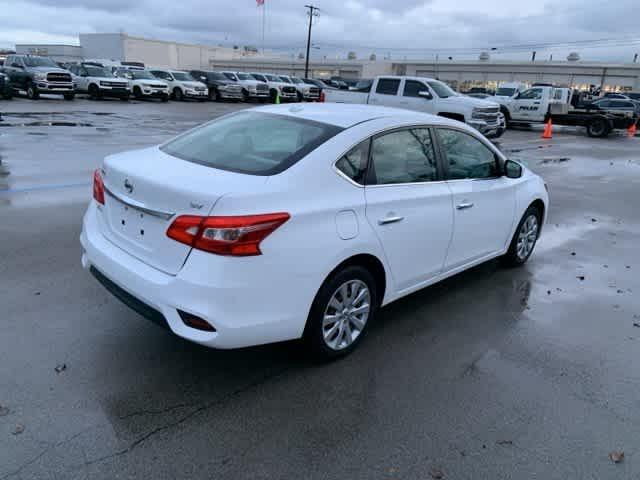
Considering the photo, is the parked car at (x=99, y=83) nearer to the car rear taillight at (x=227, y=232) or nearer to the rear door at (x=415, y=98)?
the rear door at (x=415, y=98)

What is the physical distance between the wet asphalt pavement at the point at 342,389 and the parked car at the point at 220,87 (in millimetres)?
29964

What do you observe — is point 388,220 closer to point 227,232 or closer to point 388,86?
point 227,232

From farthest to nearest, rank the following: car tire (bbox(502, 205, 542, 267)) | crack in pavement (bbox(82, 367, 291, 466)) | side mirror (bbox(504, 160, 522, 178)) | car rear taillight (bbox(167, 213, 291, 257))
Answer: car tire (bbox(502, 205, 542, 267))
side mirror (bbox(504, 160, 522, 178))
car rear taillight (bbox(167, 213, 291, 257))
crack in pavement (bbox(82, 367, 291, 466))

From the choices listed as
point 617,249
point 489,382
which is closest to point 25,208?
point 489,382

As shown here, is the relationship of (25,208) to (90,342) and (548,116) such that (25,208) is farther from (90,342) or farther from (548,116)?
(548,116)

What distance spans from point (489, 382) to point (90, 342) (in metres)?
2.81

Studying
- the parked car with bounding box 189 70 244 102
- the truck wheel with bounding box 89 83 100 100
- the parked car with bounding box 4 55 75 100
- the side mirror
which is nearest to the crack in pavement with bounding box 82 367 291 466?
the side mirror

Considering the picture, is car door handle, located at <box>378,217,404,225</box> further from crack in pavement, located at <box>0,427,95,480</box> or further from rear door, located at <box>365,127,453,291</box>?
crack in pavement, located at <box>0,427,95,480</box>

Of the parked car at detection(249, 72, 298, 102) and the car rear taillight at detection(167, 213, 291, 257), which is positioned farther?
the parked car at detection(249, 72, 298, 102)

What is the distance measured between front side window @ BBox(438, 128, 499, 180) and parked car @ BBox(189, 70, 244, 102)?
31232 millimetres

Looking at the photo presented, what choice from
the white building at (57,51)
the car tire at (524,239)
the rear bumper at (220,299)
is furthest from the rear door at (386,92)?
the white building at (57,51)

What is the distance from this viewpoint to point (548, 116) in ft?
81.3

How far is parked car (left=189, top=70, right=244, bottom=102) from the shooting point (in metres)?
34.2

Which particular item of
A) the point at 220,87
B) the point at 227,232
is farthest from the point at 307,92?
the point at 227,232
